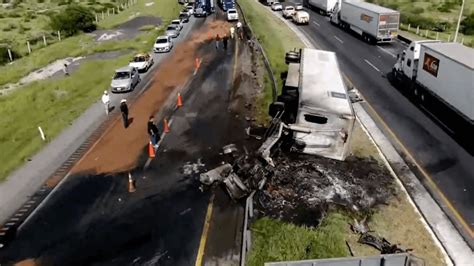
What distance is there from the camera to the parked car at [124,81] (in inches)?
1323

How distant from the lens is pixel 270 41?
155ft

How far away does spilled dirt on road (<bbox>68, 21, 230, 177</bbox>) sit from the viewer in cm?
2200

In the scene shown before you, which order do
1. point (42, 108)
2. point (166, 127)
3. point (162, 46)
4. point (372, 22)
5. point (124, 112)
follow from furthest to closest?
point (162, 46) < point (372, 22) < point (42, 108) < point (124, 112) < point (166, 127)

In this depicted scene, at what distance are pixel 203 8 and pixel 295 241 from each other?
197ft

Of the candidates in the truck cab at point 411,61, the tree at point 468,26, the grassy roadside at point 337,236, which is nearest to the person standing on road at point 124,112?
the grassy roadside at point 337,236

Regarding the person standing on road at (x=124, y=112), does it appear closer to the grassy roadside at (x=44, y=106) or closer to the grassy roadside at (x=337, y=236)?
the grassy roadside at (x=44, y=106)

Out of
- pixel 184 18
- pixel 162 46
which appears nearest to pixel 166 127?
pixel 162 46

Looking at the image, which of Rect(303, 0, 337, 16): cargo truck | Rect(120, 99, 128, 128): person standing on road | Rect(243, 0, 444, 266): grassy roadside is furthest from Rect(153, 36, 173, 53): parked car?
Rect(243, 0, 444, 266): grassy roadside

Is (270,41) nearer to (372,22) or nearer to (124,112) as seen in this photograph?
(372,22)

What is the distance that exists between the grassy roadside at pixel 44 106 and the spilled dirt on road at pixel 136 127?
3.41 metres

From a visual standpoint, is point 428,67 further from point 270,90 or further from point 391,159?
point 270,90

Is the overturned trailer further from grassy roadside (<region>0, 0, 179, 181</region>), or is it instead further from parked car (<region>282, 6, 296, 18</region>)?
parked car (<region>282, 6, 296, 18</region>)

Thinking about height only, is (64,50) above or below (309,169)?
above

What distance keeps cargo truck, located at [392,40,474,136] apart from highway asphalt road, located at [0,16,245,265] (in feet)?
37.6
